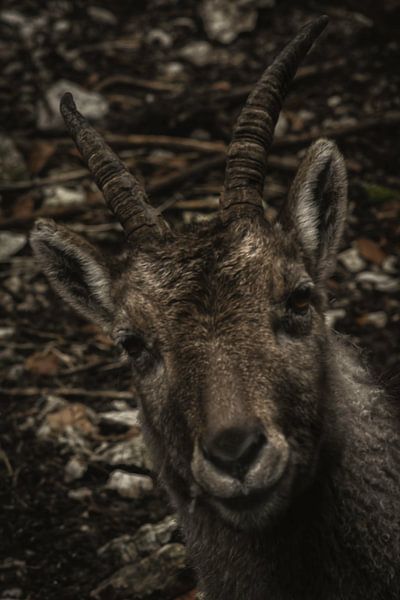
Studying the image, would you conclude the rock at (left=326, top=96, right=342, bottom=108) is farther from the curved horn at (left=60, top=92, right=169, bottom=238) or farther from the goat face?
the curved horn at (left=60, top=92, right=169, bottom=238)

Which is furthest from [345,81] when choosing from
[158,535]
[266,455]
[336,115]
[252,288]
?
[266,455]

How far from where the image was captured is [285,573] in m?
4.55

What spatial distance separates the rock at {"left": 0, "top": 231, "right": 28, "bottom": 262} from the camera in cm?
1014

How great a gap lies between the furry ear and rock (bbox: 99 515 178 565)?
1955 millimetres

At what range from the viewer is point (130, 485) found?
721 centimetres

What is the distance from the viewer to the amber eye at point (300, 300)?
14.9 feet

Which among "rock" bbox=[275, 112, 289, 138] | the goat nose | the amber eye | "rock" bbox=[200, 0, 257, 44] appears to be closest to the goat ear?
the amber eye

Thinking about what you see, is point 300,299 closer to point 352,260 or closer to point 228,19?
point 352,260

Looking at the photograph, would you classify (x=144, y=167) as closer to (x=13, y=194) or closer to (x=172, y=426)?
(x=13, y=194)

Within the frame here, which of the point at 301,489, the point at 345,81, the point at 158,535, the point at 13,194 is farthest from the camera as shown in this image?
the point at 345,81

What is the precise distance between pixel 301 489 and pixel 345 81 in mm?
8561

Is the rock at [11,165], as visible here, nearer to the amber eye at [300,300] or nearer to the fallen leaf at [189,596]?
the fallen leaf at [189,596]

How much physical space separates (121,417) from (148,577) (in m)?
2.01

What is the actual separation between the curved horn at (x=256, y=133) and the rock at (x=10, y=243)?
5.65 m
